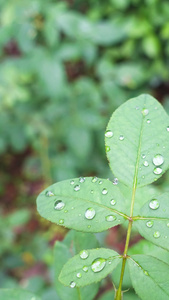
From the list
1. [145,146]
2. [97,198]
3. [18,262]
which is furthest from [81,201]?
[18,262]

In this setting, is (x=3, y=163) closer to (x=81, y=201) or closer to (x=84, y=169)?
(x=84, y=169)

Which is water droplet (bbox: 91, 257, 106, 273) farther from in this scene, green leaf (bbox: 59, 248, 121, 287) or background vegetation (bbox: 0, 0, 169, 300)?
background vegetation (bbox: 0, 0, 169, 300)

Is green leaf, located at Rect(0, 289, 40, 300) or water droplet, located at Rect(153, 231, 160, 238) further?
green leaf, located at Rect(0, 289, 40, 300)

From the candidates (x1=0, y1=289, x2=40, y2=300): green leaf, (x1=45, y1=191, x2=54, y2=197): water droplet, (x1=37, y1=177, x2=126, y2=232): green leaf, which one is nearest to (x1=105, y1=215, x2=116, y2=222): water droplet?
(x1=37, y1=177, x2=126, y2=232): green leaf

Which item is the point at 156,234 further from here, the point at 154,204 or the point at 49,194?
the point at 49,194

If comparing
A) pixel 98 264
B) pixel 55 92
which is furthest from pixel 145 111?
pixel 55 92

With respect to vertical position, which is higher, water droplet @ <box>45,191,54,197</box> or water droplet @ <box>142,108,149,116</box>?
water droplet @ <box>142,108,149,116</box>

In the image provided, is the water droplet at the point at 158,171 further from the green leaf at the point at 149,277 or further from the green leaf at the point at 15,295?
the green leaf at the point at 15,295
